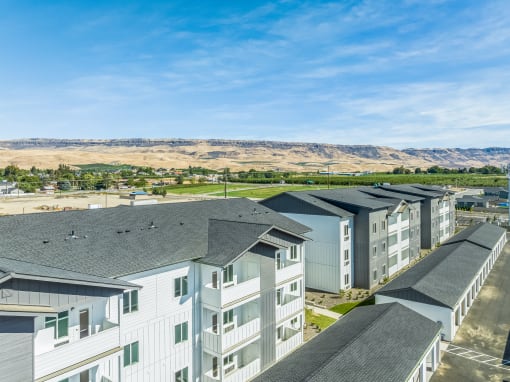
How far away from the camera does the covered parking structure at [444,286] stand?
28.7m


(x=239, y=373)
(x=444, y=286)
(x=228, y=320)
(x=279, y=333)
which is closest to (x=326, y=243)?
(x=444, y=286)

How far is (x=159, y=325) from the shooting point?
19.7 m

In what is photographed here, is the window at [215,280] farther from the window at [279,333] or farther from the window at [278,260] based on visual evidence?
the window at [279,333]

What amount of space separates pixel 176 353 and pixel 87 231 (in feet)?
28.4

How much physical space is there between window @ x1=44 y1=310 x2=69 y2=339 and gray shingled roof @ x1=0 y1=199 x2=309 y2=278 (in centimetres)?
205

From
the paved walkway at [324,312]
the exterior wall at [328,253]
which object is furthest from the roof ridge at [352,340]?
the exterior wall at [328,253]

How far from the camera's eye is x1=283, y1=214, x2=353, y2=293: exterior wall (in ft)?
129

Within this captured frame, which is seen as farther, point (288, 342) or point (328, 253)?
point (328, 253)

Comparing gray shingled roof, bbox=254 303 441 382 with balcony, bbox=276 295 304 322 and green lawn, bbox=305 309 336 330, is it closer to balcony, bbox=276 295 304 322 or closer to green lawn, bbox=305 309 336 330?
balcony, bbox=276 295 304 322

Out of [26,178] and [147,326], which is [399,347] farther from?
[26,178]

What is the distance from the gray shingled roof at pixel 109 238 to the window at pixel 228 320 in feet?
14.4

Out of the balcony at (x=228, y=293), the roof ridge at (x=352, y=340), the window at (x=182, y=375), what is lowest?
the window at (x=182, y=375)

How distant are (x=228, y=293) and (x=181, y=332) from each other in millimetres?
3521

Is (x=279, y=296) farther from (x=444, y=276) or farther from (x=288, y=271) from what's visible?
(x=444, y=276)
